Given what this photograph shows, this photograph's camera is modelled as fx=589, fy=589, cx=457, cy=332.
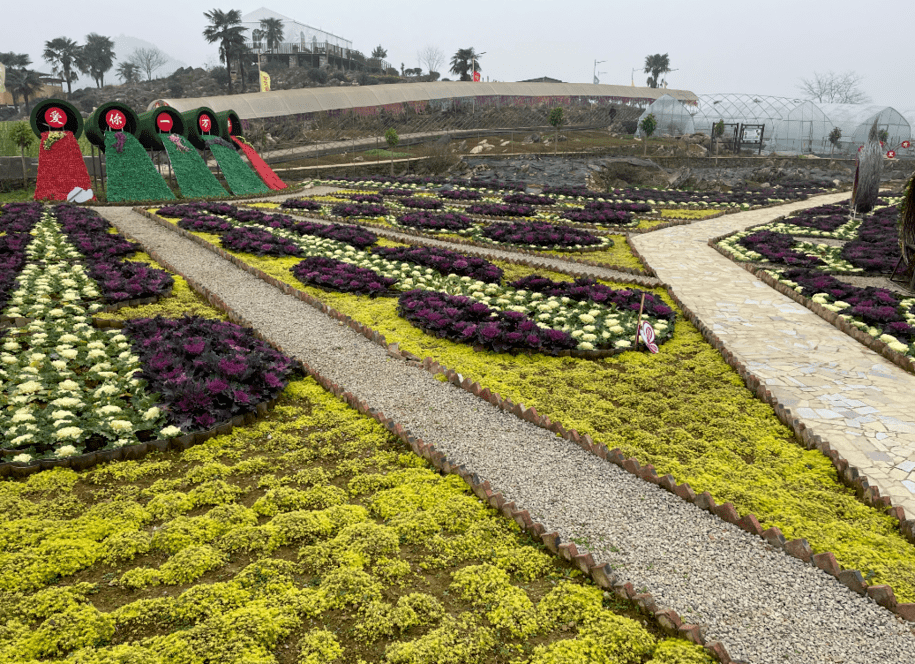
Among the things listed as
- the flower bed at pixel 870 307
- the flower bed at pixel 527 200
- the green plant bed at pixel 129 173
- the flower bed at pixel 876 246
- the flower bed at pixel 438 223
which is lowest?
the flower bed at pixel 870 307

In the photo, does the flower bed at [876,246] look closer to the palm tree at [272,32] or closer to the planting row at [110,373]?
the planting row at [110,373]

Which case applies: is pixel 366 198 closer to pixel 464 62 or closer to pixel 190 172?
pixel 190 172

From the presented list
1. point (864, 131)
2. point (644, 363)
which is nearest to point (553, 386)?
point (644, 363)

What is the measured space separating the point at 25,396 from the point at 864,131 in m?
74.4

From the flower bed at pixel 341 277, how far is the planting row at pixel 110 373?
3.11 meters

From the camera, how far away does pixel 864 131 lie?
60.6 m

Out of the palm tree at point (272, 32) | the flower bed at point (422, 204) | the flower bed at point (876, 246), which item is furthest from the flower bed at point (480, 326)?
the palm tree at point (272, 32)

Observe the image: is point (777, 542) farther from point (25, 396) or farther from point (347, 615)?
point (25, 396)

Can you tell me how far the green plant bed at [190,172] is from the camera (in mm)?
28667

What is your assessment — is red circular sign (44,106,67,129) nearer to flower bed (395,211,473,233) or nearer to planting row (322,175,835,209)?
planting row (322,175,835,209)

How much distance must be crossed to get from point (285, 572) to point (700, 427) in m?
5.12

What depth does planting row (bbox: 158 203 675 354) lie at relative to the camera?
32.2ft

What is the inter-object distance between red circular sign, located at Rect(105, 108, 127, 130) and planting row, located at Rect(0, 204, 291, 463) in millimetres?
19752

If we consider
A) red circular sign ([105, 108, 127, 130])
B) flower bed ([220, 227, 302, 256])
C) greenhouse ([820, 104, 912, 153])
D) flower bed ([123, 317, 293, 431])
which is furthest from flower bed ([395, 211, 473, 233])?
greenhouse ([820, 104, 912, 153])
